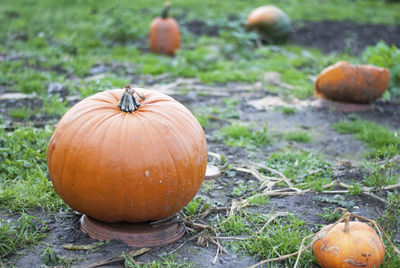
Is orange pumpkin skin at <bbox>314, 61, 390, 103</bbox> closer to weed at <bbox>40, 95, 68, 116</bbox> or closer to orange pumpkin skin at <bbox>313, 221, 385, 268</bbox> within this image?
weed at <bbox>40, 95, 68, 116</bbox>

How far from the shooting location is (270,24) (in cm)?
1023

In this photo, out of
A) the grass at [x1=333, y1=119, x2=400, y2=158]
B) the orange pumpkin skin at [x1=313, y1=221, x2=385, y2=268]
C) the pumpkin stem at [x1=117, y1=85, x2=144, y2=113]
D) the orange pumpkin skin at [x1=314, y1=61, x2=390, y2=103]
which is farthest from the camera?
the orange pumpkin skin at [x1=314, y1=61, x2=390, y2=103]

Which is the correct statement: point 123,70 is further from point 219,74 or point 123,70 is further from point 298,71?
point 298,71

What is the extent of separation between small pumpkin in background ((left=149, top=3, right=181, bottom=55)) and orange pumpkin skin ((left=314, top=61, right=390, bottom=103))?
3433 mm

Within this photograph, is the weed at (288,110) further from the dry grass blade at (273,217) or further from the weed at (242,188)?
the dry grass blade at (273,217)

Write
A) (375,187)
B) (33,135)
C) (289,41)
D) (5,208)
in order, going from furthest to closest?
(289,41) → (33,135) → (375,187) → (5,208)

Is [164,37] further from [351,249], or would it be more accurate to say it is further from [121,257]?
[351,249]

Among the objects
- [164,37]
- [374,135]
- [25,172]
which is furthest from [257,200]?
[164,37]

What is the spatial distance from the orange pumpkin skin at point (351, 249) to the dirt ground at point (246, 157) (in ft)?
1.67

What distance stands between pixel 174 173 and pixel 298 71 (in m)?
5.79

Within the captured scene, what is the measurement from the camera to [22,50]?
848cm

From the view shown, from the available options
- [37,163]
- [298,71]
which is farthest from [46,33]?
[37,163]

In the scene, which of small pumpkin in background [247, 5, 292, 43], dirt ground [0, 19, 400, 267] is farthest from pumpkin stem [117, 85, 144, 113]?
small pumpkin in background [247, 5, 292, 43]

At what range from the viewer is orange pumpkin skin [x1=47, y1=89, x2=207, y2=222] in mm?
3004
